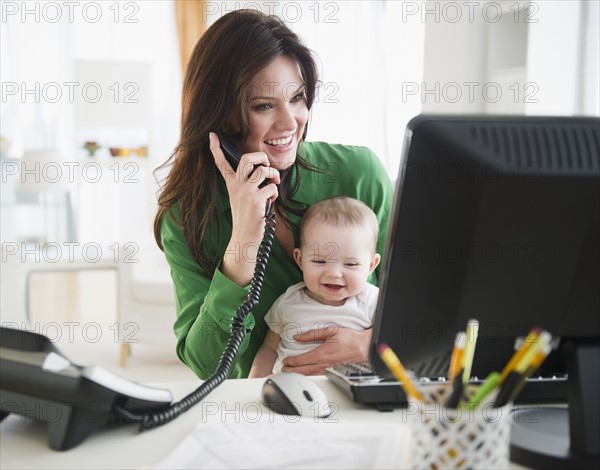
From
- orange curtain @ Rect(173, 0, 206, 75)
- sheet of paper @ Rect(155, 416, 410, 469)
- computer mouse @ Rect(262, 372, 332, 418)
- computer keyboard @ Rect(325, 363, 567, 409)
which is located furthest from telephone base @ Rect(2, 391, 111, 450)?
orange curtain @ Rect(173, 0, 206, 75)

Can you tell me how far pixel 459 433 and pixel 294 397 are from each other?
1.16 feet

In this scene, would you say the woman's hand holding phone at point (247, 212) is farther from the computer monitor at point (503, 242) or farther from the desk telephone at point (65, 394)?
the computer monitor at point (503, 242)

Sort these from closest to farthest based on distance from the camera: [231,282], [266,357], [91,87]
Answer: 1. [231,282]
2. [266,357]
3. [91,87]

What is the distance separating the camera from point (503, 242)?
834 millimetres

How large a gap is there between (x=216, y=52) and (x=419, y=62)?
3.45m

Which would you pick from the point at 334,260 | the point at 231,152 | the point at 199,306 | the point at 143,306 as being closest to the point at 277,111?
the point at 231,152

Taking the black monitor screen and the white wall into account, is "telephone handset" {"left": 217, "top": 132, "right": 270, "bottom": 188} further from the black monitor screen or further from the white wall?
the white wall

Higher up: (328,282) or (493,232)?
(493,232)

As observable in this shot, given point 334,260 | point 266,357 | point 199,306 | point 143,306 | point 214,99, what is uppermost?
point 214,99

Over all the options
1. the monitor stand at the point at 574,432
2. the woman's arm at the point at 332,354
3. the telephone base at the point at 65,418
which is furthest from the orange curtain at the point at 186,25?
the monitor stand at the point at 574,432

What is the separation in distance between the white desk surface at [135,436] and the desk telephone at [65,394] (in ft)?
0.05

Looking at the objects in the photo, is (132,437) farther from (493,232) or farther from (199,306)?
(199,306)

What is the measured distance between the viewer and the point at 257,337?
175cm

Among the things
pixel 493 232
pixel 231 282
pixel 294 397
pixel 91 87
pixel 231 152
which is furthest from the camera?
pixel 91 87
